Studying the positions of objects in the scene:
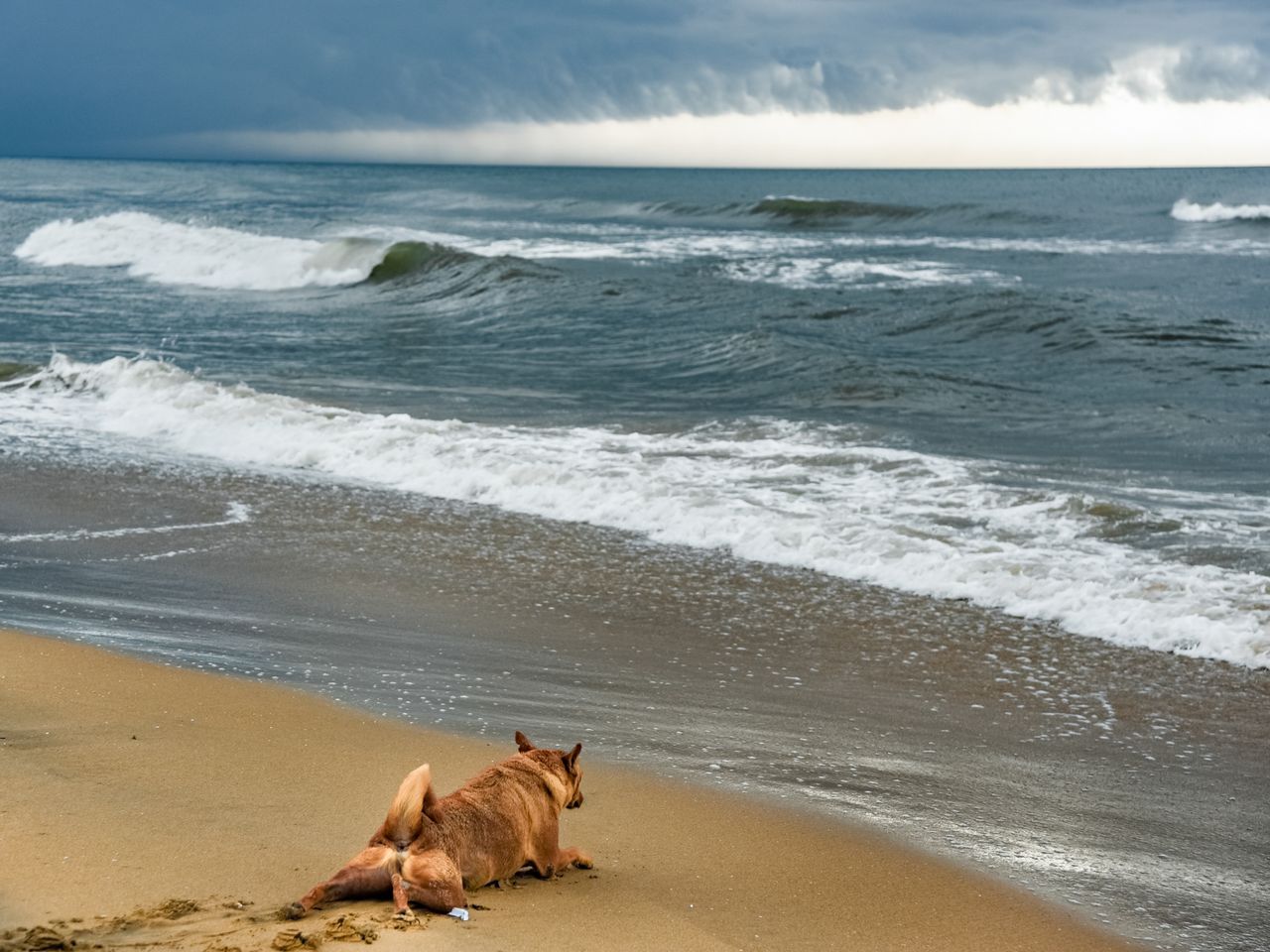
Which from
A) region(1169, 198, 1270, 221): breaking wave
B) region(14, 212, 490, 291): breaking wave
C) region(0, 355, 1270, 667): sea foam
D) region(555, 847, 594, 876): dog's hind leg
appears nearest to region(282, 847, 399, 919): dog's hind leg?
region(555, 847, 594, 876): dog's hind leg

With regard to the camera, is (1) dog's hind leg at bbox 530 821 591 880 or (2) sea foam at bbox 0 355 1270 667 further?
(2) sea foam at bbox 0 355 1270 667

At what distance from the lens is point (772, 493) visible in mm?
9836

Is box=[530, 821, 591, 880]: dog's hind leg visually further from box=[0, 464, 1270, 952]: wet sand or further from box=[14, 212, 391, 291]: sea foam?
box=[14, 212, 391, 291]: sea foam

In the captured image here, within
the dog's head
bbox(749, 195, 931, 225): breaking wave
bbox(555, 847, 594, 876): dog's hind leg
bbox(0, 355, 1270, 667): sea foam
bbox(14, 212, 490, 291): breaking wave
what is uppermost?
bbox(749, 195, 931, 225): breaking wave

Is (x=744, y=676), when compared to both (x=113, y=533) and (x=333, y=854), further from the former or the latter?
(x=113, y=533)

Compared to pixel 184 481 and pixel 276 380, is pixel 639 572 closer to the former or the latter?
pixel 184 481

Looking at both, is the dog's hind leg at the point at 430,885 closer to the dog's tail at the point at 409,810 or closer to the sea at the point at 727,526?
the dog's tail at the point at 409,810

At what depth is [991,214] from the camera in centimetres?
5322

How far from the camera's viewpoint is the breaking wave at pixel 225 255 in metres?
29.2

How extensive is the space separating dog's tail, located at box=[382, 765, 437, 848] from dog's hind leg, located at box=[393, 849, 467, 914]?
8 centimetres

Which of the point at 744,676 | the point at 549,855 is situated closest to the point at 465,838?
the point at 549,855

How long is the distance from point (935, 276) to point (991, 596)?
2200 centimetres

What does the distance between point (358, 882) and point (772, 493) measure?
6757 mm

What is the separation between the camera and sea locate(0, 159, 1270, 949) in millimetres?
5516
